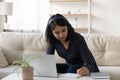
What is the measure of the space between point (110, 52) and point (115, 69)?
312 millimetres

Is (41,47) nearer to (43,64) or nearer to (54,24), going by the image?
(54,24)

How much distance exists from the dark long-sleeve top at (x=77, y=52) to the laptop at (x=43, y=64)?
0.32 m

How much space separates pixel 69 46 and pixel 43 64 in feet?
1.28

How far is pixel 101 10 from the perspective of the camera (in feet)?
17.2

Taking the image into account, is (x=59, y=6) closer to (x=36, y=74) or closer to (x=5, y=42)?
(x=5, y=42)

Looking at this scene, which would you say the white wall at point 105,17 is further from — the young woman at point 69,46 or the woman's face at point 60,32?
the woman's face at point 60,32

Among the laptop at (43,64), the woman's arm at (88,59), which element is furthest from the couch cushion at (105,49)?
the laptop at (43,64)

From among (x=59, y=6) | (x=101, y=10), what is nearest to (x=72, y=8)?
(x=59, y=6)

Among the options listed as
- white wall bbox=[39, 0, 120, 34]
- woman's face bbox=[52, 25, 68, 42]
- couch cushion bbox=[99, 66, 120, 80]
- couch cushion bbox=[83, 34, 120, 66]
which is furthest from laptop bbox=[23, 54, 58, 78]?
white wall bbox=[39, 0, 120, 34]

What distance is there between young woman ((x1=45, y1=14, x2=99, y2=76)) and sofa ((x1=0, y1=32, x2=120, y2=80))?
0.76 metres

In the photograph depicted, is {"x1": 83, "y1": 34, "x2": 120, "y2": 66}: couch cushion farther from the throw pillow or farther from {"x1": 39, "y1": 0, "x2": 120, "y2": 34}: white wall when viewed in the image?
{"x1": 39, "y1": 0, "x2": 120, "y2": 34}: white wall

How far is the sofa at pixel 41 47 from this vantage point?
2879 mm

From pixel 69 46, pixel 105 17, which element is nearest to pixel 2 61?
pixel 69 46

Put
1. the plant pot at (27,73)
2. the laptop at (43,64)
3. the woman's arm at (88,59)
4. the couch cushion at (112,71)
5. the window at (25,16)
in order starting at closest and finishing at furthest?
1. the plant pot at (27,73)
2. the laptop at (43,64)
3. the woman's arm at (88,59)
4. the couch cushion at (112,71)
5. the window at (25,16)
